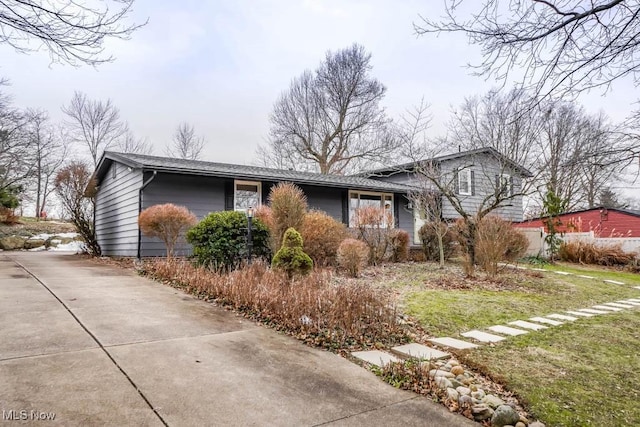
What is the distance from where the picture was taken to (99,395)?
2396 millimetres

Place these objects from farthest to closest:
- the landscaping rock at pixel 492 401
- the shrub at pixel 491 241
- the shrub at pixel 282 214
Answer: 1. the shrub at pixel 491 241
2. the shrub at pixel 282 214
3. the landscaping rock at pixel 492 401

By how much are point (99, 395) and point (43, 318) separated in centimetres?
223

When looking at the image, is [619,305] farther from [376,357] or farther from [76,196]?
[76,196]

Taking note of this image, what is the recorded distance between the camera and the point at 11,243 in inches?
622

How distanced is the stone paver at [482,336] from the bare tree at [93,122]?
2301 centimetres

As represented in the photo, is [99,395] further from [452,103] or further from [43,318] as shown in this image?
[452,103]

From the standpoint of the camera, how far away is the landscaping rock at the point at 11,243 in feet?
51.1

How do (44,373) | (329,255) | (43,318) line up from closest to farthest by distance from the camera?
(44,373) < (43,318) < (329,255)

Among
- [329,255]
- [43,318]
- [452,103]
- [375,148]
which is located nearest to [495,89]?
[43,318]

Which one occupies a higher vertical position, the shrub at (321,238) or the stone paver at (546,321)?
the shrub at (321,238)

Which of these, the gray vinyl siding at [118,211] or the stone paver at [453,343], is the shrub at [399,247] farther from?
the gray vinyl siding at [118,211]

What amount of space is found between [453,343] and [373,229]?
6622 mm

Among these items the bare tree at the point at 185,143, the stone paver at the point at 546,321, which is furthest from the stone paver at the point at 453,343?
the bare tree at the point at 185,143

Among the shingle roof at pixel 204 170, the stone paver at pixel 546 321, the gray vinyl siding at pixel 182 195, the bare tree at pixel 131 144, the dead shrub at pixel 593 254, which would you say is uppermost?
the bare tree at pixel 131 144
